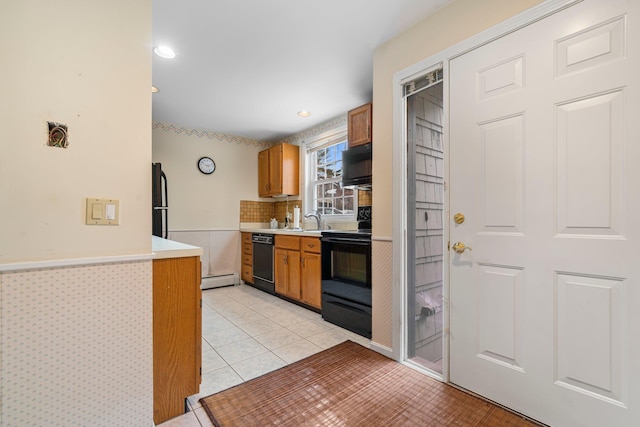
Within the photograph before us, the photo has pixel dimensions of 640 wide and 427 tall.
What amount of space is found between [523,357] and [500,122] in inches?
50.5

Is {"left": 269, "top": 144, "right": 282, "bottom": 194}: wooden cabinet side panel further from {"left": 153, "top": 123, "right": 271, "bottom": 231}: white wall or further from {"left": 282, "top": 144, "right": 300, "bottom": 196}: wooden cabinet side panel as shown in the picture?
{"left": 153, "top": 123, "right": 271, "bottom": 231}: white wall

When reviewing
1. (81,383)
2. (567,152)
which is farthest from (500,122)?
(81,383)

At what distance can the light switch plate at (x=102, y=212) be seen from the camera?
3.87 feet

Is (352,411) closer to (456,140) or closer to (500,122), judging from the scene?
(456,140)

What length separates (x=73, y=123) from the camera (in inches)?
45.2

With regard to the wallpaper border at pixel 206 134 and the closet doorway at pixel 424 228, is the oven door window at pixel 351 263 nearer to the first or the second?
the closet doorway at pixel 424 228

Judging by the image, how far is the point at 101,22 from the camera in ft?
3.94

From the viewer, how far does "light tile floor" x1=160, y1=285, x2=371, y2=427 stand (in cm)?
180

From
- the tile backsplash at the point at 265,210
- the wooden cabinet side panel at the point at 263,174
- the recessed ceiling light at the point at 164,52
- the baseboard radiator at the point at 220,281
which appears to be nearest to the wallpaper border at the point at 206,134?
the wooden cabinet side panel at the point at 263,174

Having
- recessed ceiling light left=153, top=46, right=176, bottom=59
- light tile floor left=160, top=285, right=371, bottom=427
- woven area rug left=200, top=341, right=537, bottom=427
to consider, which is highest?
recessed ceiling light left=153, top=46, right=176, bottom=59

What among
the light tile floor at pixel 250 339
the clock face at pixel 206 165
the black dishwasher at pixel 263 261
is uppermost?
the clock face at pixel 206 165

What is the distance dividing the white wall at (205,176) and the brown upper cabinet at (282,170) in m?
0.39

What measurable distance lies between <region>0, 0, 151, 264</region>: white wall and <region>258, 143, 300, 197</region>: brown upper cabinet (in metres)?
2.99

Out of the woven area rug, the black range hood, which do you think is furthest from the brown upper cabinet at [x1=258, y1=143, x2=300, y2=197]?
the woven area rug
